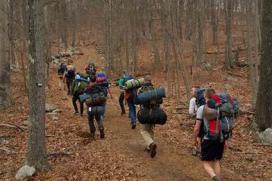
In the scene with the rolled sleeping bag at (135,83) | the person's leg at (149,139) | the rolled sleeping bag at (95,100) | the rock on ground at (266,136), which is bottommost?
the rock on ground at (266,136)

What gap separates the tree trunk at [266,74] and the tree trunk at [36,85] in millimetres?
6988

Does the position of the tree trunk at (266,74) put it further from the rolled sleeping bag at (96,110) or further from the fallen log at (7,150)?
the fallen log at (7,150)

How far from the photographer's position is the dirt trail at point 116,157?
9141mm

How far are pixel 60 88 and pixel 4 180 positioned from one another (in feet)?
54.4

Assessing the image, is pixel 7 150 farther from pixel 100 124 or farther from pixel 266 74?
pixel 266 74

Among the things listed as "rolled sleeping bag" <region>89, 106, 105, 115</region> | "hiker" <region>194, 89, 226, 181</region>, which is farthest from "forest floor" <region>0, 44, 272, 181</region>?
"hiker" <region>194, 89, 226, 181</region>

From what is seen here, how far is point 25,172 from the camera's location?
916 cm

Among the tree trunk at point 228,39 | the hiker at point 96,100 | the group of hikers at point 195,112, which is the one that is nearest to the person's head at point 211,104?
the group of hikers at point 195,112

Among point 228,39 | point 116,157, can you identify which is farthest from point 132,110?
point 228,39

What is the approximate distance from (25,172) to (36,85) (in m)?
1.91

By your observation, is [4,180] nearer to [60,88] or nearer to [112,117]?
[112,117]

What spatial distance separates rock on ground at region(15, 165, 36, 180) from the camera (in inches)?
359

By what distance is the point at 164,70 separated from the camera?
35.3 meters

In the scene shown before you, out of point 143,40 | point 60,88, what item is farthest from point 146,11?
point 60,88
